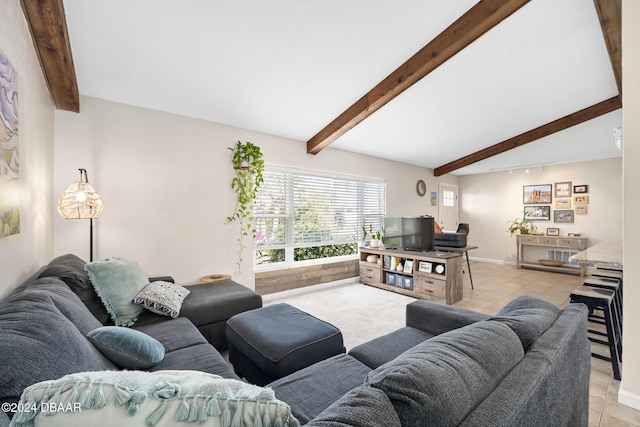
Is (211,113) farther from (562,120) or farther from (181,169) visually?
(562,120)

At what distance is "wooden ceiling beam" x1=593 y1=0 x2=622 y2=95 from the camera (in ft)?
7.25

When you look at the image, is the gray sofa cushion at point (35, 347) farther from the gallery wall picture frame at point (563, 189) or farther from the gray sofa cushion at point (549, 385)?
the gallery wall picture frame at point (563, 189)

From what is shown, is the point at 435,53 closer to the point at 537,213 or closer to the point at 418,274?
the point at 418,274

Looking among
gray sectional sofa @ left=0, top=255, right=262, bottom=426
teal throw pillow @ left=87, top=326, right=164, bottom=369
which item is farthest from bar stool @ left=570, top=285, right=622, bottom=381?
teal throw pillow @ left=87, top=326, right=164, bottom=369

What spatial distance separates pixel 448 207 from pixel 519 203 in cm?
156

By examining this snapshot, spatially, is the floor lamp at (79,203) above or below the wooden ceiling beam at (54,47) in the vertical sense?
below

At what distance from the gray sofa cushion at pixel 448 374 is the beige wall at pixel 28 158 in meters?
1.89

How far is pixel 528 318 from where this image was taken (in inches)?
44.9

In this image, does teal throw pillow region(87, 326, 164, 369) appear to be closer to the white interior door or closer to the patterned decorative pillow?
the patterned decorative pillow

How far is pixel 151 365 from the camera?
142 centimetres

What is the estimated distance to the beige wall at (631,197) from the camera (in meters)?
1.76

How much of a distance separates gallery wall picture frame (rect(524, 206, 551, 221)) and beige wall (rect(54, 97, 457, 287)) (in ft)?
20.1

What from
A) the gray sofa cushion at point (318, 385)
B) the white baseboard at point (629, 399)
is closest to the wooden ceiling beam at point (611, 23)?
the white baseboard at point (629, 399)

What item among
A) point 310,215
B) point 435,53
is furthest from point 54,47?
point 310,215
